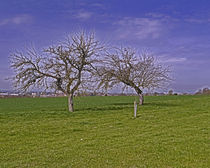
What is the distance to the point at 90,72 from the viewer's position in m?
25.3

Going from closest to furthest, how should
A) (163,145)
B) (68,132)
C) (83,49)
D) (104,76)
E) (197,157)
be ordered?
(197,157), (163,145), (68,132), (83,49), (104,76)

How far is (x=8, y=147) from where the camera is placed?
9969 mm

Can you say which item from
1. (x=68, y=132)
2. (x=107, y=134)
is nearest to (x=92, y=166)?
(x=107, y=134)

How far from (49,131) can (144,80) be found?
20000mm

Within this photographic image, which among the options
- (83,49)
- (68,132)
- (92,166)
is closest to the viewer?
(92,166)

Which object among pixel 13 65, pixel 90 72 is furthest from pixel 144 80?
pixel 13 65

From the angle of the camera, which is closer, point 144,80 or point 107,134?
point 107,134

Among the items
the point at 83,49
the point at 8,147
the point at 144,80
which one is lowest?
the point at 8,147

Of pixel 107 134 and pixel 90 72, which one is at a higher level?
pixel 90 72

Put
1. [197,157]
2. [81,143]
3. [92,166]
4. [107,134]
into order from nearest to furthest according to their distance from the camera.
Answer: [92,166] < [197,157] < [81,143] < [107,134]

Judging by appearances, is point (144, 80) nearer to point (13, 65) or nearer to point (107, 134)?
point (13, 65)

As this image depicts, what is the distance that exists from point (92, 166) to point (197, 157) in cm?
298

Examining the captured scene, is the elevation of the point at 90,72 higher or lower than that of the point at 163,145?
higher

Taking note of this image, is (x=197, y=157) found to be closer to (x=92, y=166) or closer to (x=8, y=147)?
(x=92, y=166)
